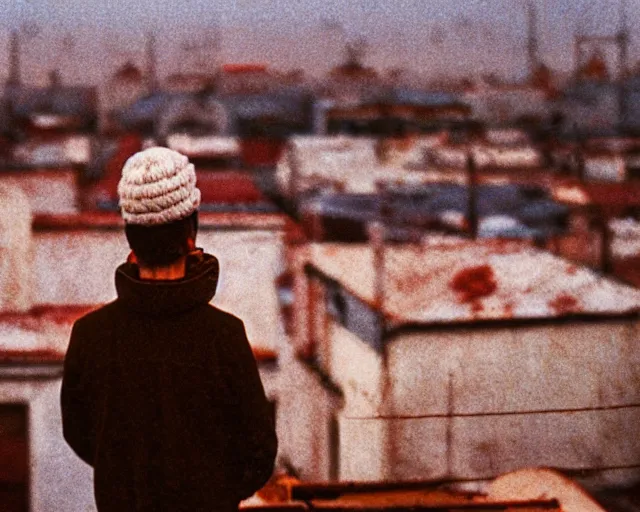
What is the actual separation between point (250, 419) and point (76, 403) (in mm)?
236

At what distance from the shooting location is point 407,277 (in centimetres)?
357

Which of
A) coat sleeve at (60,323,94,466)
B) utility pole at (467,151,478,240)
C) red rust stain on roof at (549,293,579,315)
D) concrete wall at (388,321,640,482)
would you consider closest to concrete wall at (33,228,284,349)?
concrete wall at (388,321,640,482)

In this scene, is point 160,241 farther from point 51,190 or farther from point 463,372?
point 51,190

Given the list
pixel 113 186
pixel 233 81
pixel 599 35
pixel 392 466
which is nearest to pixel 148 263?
pixel 392 466

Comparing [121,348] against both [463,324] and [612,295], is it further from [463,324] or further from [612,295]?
[612,295]

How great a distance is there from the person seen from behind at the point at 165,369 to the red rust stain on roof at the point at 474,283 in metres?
2.13

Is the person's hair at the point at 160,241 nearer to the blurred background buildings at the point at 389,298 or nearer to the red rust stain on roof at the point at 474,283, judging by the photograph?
the blurred background buildings at the point at 389,298

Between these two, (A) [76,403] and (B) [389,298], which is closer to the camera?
(A) [76,403]

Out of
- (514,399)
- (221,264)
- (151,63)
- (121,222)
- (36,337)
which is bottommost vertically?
(514,399)

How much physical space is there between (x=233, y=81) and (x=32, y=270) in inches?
164

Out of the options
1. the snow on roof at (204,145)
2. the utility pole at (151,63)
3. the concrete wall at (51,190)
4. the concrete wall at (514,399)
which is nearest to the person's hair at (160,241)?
the concrete wall at (514,399)

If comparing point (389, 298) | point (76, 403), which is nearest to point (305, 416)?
point (389, 298)

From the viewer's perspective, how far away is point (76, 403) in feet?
4.49

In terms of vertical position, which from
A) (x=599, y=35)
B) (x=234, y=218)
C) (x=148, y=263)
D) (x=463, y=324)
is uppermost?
(x=599, y=35)
